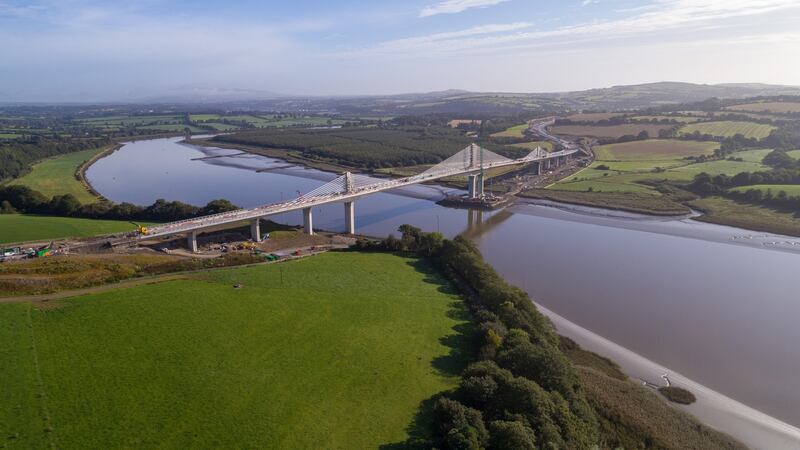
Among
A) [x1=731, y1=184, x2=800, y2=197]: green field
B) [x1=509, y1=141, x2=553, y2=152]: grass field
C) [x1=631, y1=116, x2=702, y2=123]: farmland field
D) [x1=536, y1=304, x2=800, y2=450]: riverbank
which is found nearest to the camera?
[x1=536, y1=304, x2=800, y2=450]: riverbank

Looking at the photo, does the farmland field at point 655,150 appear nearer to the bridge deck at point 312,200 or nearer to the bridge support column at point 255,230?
the bridge deck at point 312,200

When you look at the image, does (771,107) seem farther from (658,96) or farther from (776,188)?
(658,96)

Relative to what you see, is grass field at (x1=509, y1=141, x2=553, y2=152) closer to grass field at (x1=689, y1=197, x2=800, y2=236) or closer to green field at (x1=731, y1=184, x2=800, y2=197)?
green field at (x1=731, y1=184, x2=800, y2=197)

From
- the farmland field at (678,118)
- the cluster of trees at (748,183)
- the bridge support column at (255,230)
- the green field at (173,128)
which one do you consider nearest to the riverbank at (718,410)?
the bridge support column at (255,230)

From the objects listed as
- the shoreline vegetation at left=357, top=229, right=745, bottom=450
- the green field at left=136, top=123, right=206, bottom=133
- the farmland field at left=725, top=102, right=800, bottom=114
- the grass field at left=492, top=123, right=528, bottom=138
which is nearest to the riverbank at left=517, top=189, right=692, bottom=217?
the shoreline vegetation at left=357, top=229, right=745, bottom=450

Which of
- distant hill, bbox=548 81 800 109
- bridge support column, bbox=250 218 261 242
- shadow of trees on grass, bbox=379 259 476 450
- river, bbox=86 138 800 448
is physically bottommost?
river, bbox=86 138 800 448

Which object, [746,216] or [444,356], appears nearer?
[444,356]

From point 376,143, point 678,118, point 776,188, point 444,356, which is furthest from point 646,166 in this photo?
point 444,356
